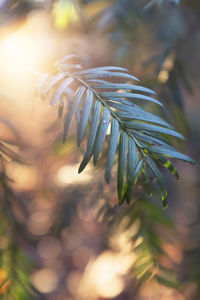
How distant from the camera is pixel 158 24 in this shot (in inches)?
48.9

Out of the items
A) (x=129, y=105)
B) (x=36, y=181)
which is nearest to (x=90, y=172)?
(x=129, y=105)

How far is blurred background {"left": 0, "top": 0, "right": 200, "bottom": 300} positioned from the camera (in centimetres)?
75

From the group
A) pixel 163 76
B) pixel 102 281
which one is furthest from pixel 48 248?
pixel 163 76

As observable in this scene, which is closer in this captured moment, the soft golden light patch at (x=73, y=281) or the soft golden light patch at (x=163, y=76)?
the soft golden light patch at (x=163, y=76)

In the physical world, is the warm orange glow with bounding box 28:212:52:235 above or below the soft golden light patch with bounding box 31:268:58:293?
above

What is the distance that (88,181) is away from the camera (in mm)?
886

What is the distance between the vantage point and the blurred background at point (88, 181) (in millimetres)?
752

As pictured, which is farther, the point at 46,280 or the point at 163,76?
the point at 46,280

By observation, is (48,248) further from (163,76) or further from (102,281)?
(163,76)

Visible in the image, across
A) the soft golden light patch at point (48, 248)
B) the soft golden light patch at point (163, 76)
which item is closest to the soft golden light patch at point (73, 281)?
the soft golden light patch at point (48, 248)

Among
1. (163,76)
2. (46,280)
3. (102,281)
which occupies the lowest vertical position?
(46,280)

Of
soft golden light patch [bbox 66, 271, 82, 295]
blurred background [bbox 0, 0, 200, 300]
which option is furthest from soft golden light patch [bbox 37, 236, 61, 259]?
soft golden light patch [bbox 66, 271, 82, 295]

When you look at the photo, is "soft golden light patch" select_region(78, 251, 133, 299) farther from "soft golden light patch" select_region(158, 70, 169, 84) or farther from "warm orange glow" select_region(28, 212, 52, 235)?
"soft golden light patch" select_region(158, 70, 169, 84)

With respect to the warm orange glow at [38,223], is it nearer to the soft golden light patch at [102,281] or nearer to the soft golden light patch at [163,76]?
the soft golden light patch at [102,281]
